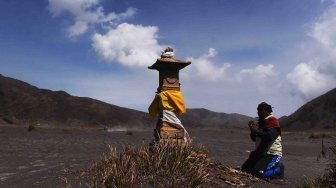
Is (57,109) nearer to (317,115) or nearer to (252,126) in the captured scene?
(317,115)

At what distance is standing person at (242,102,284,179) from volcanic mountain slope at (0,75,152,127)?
70228mm

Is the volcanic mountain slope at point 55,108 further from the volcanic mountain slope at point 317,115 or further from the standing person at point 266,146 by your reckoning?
the standing person at point 266,146

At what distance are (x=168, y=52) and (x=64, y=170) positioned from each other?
3.25 m

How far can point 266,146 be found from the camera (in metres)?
10.9

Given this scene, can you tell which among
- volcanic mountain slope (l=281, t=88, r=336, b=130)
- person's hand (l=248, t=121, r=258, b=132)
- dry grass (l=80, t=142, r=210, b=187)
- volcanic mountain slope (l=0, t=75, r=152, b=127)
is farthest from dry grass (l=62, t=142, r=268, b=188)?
volcanic mountain slope (l=0, t=75, r=152, b=127)

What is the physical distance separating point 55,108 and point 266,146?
79021 millimetres

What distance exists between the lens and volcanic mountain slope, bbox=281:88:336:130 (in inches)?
2578

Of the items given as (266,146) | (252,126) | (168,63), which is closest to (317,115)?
(266,146)

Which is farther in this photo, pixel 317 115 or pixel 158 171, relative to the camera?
pixel 317 115

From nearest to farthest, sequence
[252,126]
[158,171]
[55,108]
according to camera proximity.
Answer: [158,171] < [252,126] < [55,108]

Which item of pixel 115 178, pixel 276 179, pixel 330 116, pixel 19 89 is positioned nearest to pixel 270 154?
pixel 276 179

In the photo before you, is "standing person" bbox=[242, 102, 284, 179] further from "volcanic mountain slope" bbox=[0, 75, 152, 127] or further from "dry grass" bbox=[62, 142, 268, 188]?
"volcanic mountain slope" bbox=[0, 75, 152, 127]

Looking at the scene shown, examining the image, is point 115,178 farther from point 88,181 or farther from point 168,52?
point 168,52

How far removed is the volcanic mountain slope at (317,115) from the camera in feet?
215
